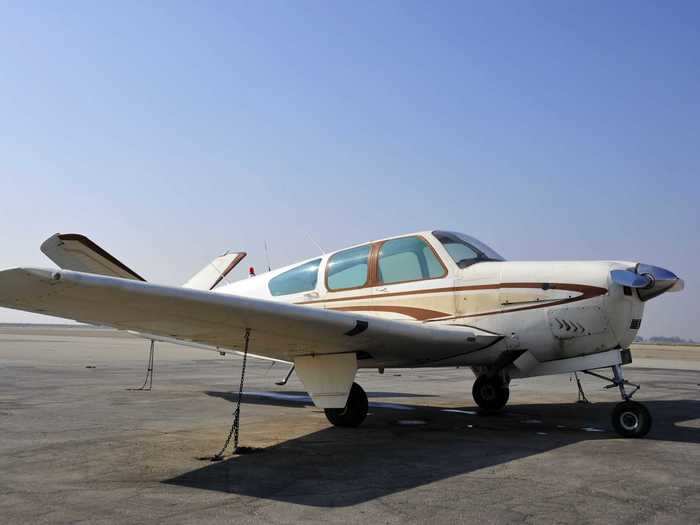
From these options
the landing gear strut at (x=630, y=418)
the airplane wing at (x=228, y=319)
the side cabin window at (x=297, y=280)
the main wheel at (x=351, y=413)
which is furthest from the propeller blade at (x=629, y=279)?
the side cabin window at (x=297, y=280)

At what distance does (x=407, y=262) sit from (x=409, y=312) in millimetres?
681

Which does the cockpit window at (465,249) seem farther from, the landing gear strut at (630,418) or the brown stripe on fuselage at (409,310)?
the landing gear strut at (630,418)

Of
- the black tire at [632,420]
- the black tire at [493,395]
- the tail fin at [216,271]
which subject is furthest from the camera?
the tail fin at [216,271]

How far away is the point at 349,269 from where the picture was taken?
8914 mm

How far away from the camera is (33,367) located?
18438 millimetres

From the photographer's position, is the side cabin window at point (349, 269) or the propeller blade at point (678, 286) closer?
the propeller blade at point (678, 286)

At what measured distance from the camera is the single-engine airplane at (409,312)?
5777mm

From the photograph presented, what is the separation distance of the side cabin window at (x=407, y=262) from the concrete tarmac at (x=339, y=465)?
6.31ft

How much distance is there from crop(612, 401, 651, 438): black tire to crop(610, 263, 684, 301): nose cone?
4.12 feet

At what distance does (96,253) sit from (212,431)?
3657 mm

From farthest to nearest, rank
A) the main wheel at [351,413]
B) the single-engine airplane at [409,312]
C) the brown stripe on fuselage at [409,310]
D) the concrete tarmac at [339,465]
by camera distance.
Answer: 1. the main wheel at [351,413]
2. the brown stripe on fuselage at [409,310]
3. the single-engine airplane at [409,312]
4. the concrete tarmac at [339,465]

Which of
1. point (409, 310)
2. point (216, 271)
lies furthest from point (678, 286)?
point (216, 271)

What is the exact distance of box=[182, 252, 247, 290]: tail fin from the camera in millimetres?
12047

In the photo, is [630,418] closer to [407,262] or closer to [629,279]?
[629,279]
